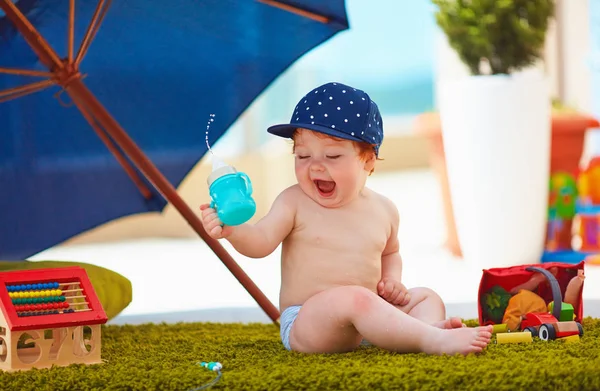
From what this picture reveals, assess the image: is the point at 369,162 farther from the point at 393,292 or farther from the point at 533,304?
the point at 533,304

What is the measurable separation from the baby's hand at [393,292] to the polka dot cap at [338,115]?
0.30 metres

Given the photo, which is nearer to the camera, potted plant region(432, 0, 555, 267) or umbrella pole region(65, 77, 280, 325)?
umbrella pole region(65, 77, 280, 325)

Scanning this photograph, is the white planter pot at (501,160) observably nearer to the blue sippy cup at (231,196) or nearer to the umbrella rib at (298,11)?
the umbrella rib at (298,11)

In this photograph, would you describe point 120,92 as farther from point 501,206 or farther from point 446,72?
point 446,72

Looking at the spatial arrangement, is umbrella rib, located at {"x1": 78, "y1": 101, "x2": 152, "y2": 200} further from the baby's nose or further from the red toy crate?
the red toy crate

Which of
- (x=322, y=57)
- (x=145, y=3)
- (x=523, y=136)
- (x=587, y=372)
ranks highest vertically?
(x=322, y=57)

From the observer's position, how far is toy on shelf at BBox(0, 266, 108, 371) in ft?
5.95

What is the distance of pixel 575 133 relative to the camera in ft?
13.7

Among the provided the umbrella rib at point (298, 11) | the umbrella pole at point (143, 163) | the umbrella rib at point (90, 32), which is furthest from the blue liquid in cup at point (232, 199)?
the umbrella rib at point (298, 11)

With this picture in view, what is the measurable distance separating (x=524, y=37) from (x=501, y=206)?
765 millimetres

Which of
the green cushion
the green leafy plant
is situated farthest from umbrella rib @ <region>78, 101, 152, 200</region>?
the green leafy plant

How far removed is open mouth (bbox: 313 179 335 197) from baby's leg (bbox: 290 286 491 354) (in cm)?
22

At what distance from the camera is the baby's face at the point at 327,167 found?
1.88m

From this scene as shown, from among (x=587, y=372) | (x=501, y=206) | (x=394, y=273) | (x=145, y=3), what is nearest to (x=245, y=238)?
(x=394, y=273)
